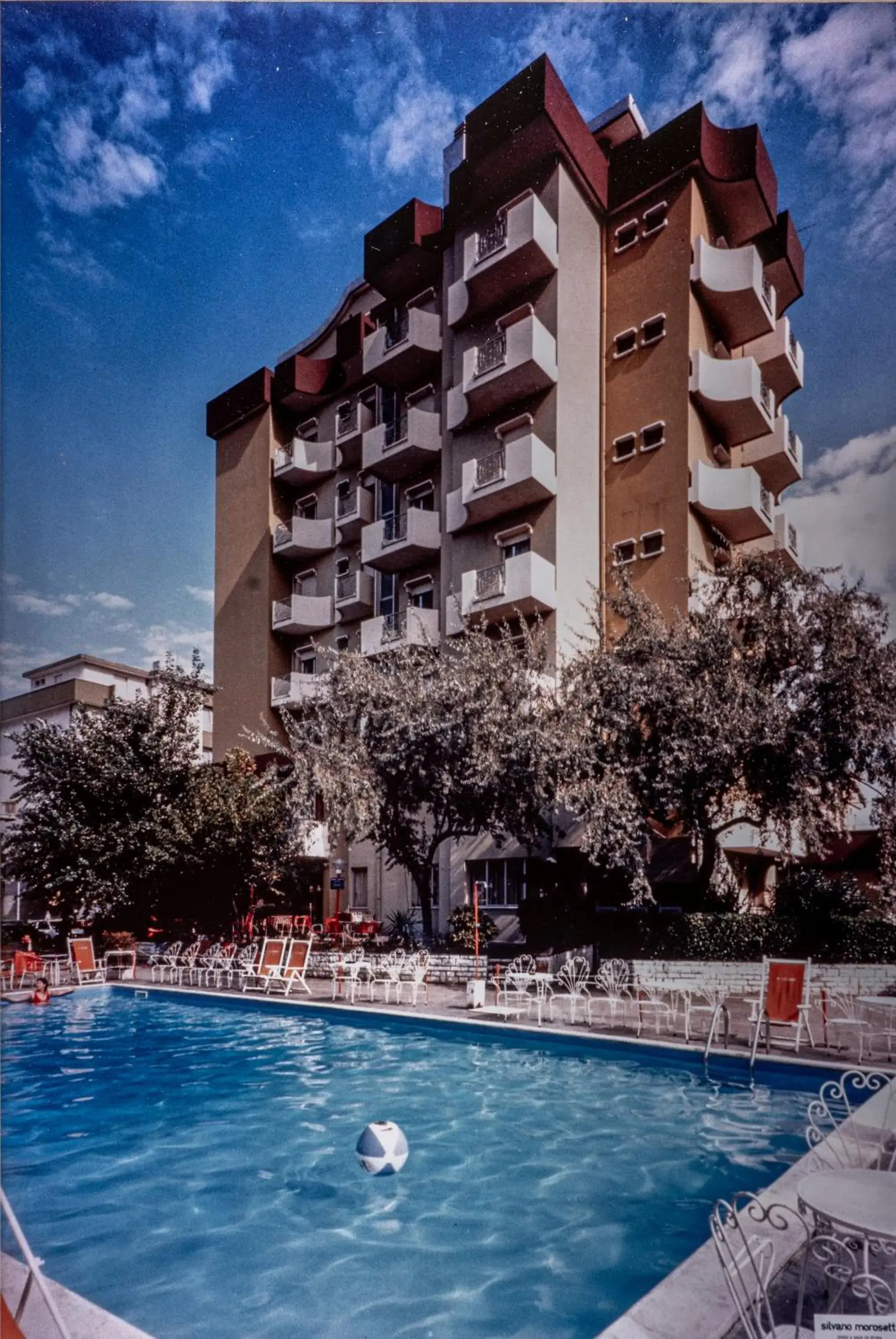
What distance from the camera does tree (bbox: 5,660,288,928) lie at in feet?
49.7

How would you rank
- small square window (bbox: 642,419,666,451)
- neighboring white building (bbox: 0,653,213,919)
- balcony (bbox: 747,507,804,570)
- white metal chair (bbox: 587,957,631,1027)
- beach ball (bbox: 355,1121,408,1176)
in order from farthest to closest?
small square window (bbox: 642,419,666,451), white metal chair (bbox: 587,957,631,1027), balcony (bbox: 747,507,804,570), neighboring white building (bbox: 0,653,213,919), beach ball (bbox: 355,1121,408,1176)

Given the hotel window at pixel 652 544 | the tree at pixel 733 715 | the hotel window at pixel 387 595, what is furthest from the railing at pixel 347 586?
the hotel window at pixel 652 544

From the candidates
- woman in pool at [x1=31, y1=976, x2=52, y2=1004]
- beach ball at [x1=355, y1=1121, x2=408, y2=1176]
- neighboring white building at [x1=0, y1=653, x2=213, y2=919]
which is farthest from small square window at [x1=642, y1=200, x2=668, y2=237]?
woman in pool at [x1=31, y1=976, x2=52, y2=1004]

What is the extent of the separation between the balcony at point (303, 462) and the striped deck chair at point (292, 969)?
625 cm

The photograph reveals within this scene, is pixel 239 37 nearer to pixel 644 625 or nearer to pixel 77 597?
pixel 77 597

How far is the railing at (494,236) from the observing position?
8.73 metres

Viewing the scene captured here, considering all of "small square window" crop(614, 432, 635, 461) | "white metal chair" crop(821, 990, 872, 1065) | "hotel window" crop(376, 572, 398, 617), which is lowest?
"white metal chair" crop(821, 990, 872, 1065)

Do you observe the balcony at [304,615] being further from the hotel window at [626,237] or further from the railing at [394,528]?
the hotel window at [626,237]

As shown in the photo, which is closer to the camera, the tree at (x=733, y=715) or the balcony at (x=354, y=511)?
the tree at (x=733, y=715)

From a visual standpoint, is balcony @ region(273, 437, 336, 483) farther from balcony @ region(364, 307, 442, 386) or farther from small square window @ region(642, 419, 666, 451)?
small square window @ region(642, 419, 666, 451)

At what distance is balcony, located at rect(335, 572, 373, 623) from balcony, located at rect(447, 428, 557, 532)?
3.57 meters

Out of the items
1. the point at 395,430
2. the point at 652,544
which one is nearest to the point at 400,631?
the point at 395,430

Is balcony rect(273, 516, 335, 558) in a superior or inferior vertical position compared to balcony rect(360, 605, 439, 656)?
superior

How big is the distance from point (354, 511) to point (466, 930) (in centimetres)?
747
